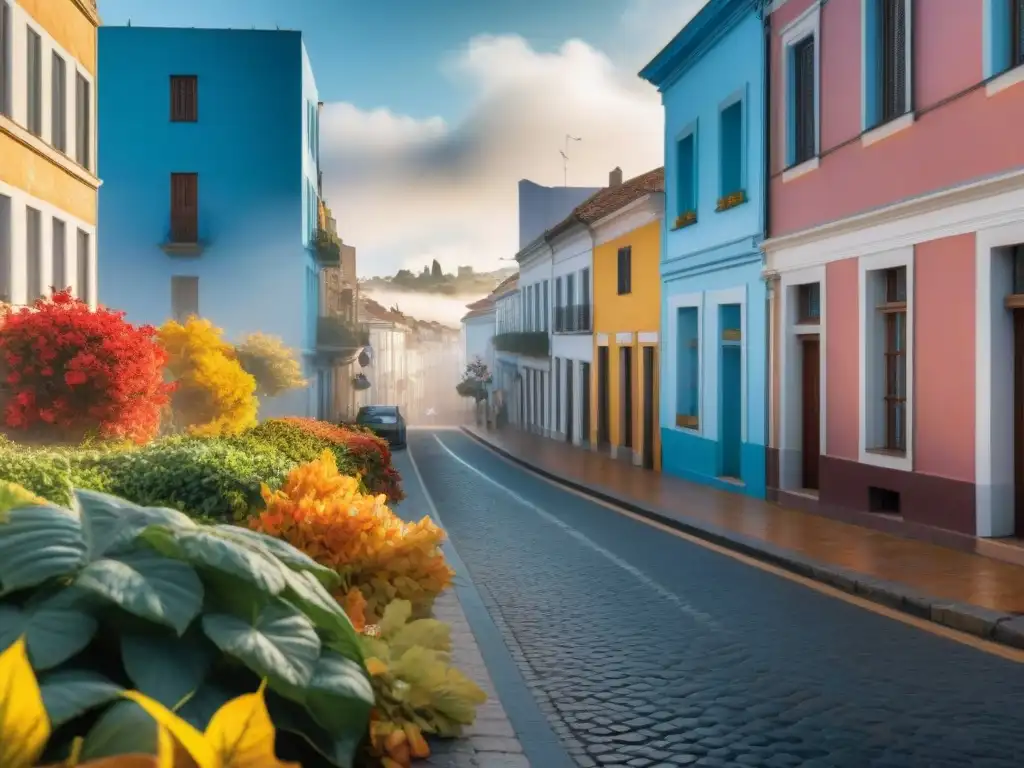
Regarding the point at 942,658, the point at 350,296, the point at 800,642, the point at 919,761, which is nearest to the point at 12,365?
the point at 800,642

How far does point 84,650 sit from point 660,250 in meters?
24.8

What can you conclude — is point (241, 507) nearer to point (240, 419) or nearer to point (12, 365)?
point (12, 365)

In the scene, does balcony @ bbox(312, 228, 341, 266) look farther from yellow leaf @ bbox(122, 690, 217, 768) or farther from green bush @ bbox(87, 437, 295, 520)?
yellow leaf @ bbox(122, 690, 217, 768)

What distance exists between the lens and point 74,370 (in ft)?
46.5

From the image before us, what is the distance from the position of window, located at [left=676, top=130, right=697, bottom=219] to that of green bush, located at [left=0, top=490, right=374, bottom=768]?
71.6 ft

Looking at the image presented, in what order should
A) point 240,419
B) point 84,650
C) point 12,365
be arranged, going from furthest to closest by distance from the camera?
point 240,419 → point 12,365 → point 84,650

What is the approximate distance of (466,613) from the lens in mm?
9461

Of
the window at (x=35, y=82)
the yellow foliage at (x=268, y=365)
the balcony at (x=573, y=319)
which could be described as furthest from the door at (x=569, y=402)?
the window at (x=35, y=82)

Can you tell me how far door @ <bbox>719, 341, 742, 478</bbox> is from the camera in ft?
73.0

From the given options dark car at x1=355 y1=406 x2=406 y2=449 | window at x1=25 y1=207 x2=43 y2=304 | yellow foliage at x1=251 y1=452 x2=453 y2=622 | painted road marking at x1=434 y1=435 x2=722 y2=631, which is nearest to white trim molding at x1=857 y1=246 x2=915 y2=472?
painted road marking at x1=434 y1=435 x2=722 y2=631

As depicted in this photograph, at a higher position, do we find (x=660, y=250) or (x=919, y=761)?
(x=660, y=250)

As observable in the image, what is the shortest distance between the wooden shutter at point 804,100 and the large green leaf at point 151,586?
15.8 meters

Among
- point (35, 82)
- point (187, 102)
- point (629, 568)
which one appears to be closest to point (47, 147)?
point (35, 82)

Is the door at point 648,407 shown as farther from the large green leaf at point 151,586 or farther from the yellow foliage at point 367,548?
the large green leaf at point 151,586
